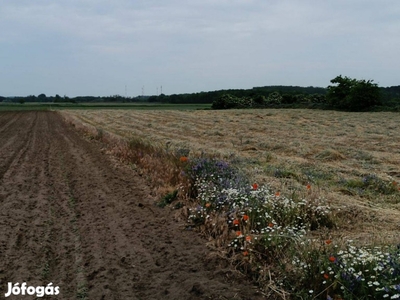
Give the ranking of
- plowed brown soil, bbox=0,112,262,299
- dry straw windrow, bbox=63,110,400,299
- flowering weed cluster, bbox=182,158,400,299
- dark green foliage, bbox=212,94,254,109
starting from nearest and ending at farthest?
flowering weed cluster, bbox=182,158,400,299 < plowed brown soil, bbox=0,112,262,299 < dry straw windrow, bbox=63,110,400,299 < dark green foliage, bbox=212,94,254,109

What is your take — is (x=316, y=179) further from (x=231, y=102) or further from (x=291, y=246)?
(x=231, y=102)

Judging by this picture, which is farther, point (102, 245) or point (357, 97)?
point (357, 97)

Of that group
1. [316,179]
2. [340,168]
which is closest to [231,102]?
[340,168]

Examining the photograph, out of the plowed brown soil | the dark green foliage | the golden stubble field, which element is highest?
the dark green foliage

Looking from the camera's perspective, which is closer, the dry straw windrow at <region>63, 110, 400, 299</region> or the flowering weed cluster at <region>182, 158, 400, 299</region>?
the flowering weed cluster at <region>182, 158, 400, 299</region>

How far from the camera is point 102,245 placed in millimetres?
5555

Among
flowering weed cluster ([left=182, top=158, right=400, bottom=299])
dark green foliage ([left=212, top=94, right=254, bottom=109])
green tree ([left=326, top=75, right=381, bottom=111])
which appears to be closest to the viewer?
flowering weed cluster ([left=182, top=158, right=400, bottom=299])

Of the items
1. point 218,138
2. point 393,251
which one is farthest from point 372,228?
point 218,138

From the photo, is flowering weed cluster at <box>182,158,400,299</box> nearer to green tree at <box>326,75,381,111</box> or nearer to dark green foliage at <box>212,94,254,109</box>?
green tree at <box>326,75,381,111</box>

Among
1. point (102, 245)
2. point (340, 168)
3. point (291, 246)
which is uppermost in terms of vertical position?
point (291, 246)

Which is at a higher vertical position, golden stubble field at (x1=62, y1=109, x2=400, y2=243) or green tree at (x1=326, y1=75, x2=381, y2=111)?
green tree at (x1=326, y1=75, x2=381, y2=111)

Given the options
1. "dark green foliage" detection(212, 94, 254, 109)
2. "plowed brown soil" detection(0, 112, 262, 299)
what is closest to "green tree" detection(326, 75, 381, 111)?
"dark green foliage" detection(212, 94, 254, 109)

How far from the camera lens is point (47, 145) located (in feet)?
55.0

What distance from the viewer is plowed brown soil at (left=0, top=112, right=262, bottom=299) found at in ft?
14.3
